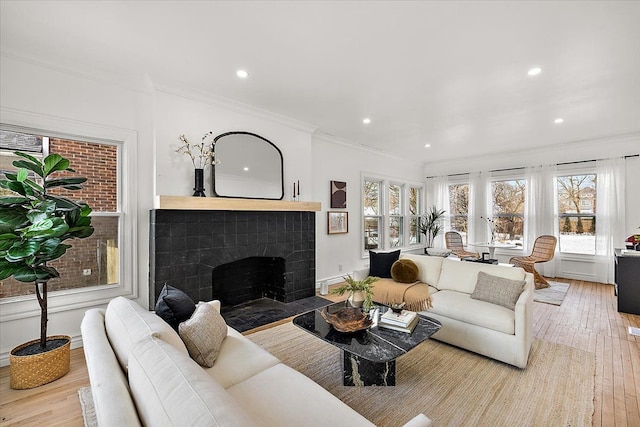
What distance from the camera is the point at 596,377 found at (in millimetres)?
2344

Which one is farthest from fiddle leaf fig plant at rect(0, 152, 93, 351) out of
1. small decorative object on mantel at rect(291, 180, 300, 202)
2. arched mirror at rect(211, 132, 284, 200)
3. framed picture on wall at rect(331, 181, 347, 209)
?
framed picture on wall at rect(331, 181, 347, 209)

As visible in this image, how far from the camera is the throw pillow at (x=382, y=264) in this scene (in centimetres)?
389

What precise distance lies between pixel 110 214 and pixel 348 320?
2592 mm

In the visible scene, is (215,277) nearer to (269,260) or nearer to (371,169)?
(269,260)

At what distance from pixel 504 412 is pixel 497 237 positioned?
5468 millimetres

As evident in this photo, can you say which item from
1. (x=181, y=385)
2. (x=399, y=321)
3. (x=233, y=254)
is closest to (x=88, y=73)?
(x=233, y=254)

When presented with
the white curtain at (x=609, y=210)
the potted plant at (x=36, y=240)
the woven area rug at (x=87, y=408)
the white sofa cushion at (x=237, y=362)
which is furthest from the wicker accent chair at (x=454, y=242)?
the potted plant at (x=36, y=240)

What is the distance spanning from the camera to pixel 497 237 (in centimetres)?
658

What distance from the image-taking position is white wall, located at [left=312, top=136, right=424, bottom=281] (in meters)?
5.00

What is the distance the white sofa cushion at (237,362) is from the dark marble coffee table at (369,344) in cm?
51

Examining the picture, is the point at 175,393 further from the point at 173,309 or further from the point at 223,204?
the point at 223,204

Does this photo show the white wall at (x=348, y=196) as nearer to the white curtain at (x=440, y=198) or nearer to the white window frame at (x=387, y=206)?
the white window frame at (x=387, y=206)

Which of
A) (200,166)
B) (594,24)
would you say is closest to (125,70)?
(200,166)

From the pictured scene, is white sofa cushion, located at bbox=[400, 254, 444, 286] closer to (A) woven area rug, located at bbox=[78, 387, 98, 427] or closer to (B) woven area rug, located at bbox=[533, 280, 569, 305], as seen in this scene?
(B) woven area rug, located at bbox=[533, 280, 569, 305]
